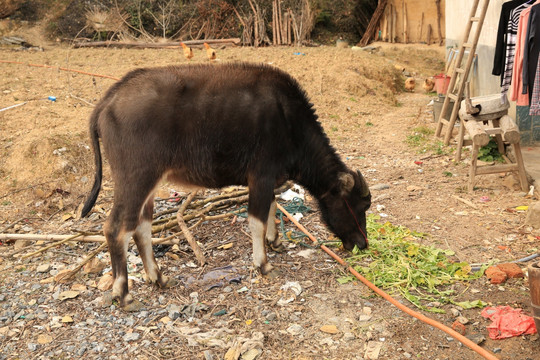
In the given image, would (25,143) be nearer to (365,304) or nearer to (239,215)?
(239,215)

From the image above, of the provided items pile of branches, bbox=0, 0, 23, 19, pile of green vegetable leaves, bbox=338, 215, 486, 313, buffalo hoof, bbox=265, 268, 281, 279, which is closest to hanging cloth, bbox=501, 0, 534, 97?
pile of green vegetable leaves, bbox=338, 215, 486, 313

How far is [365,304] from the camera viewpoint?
4672 millimetres

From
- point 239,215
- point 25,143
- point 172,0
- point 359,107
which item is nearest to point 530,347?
point 239,215

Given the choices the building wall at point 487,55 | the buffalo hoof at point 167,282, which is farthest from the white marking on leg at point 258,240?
the building wall at point 487,55

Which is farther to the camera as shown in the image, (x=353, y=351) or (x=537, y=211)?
(x=537, y=211)

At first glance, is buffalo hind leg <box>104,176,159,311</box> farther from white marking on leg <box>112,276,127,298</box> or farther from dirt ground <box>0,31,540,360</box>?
dirt ground <box>0,31,540,360</box>

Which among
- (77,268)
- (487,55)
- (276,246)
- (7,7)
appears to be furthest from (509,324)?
(7,7)

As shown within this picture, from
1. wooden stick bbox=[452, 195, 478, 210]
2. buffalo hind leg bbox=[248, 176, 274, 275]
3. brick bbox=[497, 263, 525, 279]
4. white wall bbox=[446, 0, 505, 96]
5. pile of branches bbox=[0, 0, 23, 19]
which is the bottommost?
wooden stick bbox=[452, 195, 478, 210]

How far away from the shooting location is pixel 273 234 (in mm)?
Answer: 5711

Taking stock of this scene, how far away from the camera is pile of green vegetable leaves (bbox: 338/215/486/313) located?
15.6 ft

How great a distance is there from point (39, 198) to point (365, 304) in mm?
5091

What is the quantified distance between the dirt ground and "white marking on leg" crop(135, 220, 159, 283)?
0.60ft

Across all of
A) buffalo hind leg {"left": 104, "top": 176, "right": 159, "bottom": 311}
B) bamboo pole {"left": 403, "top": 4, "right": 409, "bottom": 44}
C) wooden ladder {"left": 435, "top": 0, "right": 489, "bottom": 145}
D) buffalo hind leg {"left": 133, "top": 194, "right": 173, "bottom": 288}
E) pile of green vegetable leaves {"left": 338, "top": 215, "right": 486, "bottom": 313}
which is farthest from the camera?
bamboo pole {"left": 403, "top": 4, "right": 409, "bottom": 44}

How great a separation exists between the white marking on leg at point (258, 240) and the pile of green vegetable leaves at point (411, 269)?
0.84 m
